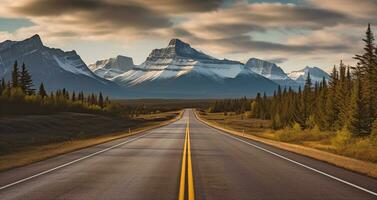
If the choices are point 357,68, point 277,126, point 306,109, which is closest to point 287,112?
point 277,126

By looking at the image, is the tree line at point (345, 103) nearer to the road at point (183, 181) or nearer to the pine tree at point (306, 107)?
the pine tree at point (306, 107)

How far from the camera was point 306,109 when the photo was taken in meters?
90.1

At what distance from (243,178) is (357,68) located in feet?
178

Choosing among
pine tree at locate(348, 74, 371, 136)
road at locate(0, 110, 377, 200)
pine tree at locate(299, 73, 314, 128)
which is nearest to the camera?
road at locate(0, 110, 377, 200)

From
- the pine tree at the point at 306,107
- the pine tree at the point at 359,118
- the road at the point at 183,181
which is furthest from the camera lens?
the pine tree at the point at 306,107

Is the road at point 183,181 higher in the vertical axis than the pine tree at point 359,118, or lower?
lower

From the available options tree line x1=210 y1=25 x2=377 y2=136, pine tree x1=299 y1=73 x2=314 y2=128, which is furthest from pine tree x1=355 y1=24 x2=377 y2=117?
pine tree x1=299 y1=73 x2=314 y2=128

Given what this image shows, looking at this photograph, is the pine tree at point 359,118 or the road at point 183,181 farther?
the pine tree at point 359,118

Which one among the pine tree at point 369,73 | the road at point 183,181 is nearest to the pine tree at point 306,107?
the pine tree at point 369,73

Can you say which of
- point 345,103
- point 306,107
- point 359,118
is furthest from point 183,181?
point 306,107

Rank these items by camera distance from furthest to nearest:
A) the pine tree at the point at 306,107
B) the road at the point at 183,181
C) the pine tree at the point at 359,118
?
the pine tree at the point at 306,107, the pine tree at the point at 359,118, the road at the point at 183,181

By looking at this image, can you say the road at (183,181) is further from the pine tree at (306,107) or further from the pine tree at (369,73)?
the pine tree at (306,107)

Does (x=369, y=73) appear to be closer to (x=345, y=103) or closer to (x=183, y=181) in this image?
(x=345, y=103)

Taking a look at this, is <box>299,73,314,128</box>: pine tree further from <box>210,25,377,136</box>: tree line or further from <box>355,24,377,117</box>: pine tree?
<box>355,24,377,117</box>: pine tree
